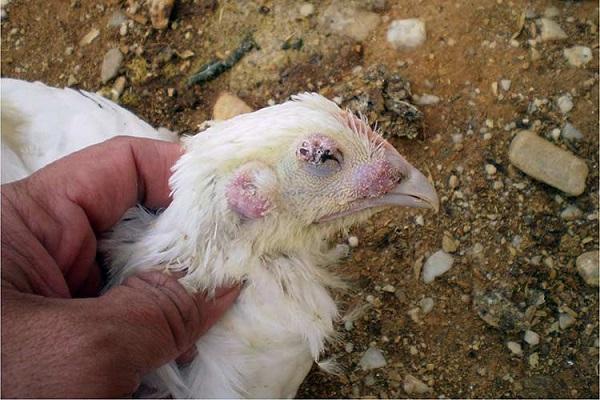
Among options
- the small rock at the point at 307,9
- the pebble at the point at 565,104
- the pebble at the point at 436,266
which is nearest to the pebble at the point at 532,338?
the pebble at the point at 436,266

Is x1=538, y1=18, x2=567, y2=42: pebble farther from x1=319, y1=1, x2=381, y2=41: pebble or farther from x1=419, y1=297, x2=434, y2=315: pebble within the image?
x1=419, y1=297, x2=434, y2=315: pebble

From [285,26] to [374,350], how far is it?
1563 mm

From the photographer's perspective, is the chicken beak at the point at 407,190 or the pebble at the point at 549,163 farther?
the pebble at the point at 549,163

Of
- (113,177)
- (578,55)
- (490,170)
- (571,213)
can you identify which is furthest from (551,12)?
(113,177)

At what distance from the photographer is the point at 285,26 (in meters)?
3.33

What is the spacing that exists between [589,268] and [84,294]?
75.8 inches

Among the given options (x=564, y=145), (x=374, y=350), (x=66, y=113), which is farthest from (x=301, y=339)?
(x=564, y=145)

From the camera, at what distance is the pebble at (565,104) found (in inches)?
118

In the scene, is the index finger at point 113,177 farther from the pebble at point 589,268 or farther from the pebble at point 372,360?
the pebble at point 589,268

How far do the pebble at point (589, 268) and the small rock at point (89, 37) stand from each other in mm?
2485

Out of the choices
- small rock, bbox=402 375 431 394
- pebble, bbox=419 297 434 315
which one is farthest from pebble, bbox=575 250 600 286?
small rock, bbox=402 375 431 394

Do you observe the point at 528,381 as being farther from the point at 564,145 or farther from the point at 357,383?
the point at 564,145

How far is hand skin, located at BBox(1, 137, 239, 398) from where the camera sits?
1536mm

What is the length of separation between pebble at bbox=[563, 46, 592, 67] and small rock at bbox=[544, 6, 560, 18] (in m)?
0.19
